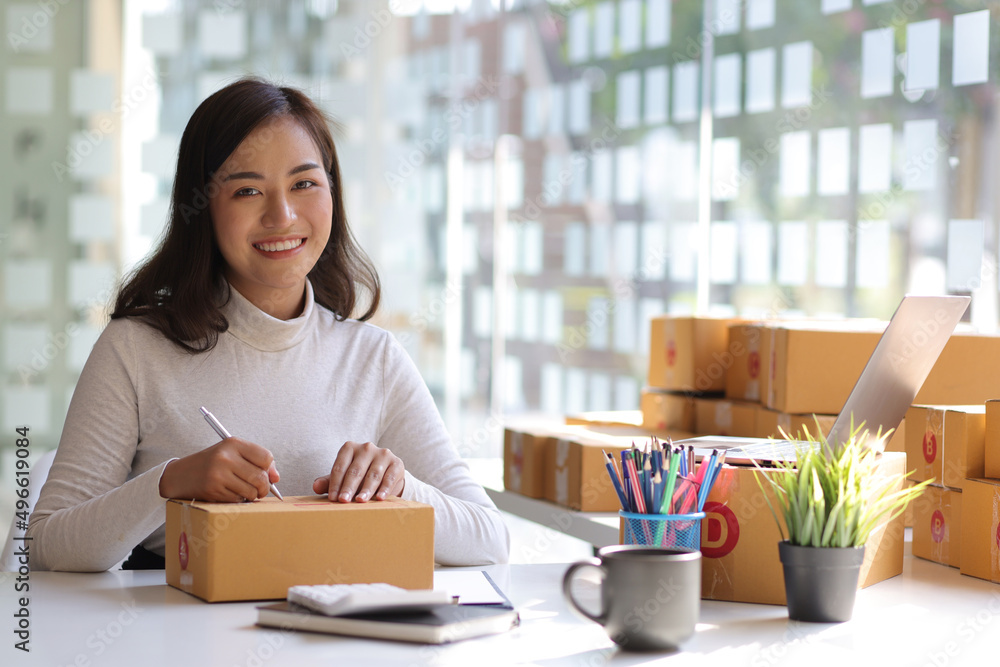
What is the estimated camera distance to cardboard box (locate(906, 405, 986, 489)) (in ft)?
4.76

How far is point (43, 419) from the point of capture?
3477 millimetres

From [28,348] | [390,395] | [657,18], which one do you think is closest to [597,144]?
[657,18]

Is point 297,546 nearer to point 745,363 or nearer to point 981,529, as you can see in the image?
point 981,529

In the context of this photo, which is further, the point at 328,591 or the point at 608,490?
the point at 608,490

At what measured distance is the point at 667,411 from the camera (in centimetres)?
240

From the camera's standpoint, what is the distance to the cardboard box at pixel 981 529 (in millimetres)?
1363

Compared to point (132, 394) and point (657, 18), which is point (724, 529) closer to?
point (132, 394)

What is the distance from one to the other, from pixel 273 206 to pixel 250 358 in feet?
0.79

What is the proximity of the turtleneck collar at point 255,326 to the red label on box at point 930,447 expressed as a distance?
99 centimetres

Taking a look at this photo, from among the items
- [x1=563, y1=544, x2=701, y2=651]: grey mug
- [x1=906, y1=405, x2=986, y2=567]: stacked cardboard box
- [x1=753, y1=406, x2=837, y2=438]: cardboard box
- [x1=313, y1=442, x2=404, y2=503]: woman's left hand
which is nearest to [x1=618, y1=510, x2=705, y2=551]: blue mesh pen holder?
[x1=563, y1=544, x2=701, y2=651]: grey mug

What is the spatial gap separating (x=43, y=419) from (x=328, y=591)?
2.81m

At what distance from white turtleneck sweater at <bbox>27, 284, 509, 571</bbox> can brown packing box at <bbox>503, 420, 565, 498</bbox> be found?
0.51m

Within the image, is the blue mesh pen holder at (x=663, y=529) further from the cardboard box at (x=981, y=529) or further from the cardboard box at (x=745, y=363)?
the cardboard box at (x=745, y=363)

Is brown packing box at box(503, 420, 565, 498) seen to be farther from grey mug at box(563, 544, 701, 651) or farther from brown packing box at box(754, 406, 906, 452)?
grey mug at box(563, 544, 701, 651)
